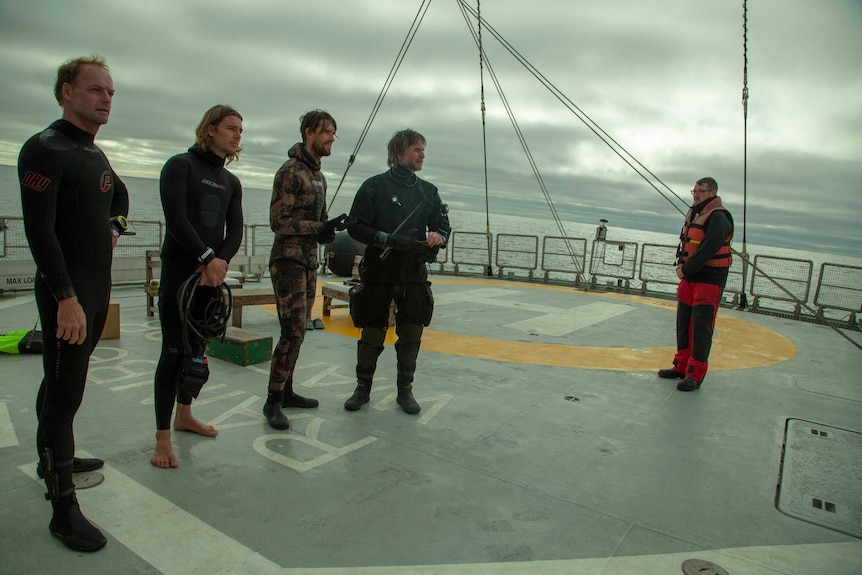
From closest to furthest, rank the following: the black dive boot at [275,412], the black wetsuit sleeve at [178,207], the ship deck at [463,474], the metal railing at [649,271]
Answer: the ship deck at [463,474]
the black wetsuit sleeve at [178,207]
the black dive boot at [275,412]
the metal railing at [649,271]

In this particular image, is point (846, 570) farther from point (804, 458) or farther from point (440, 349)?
point (440, 349)

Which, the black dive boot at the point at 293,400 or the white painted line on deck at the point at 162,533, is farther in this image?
the black dive boot at the point at 293,400

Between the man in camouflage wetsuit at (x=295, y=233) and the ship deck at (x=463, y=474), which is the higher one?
the man in camouflage wetsuit at (x=295, y=233)

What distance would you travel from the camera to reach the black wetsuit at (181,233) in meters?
2.91

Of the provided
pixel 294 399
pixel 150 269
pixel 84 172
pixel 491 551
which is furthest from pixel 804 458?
pixel 150 269

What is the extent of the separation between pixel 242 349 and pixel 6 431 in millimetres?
1954

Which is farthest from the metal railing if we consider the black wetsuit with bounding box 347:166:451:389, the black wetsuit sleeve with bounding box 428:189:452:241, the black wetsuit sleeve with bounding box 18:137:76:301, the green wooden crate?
the black wetsuit sleeve with bounding box 18:137:76:301

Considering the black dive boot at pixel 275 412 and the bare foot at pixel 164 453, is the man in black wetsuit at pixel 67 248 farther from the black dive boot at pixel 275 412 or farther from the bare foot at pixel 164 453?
the black dive boot at pixel 275 412

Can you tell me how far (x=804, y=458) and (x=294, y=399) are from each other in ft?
11.8

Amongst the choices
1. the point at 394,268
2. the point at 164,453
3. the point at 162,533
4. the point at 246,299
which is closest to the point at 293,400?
the point at 164,453

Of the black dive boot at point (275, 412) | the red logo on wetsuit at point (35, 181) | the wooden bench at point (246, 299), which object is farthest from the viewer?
the wooden bench at point (246, 299)

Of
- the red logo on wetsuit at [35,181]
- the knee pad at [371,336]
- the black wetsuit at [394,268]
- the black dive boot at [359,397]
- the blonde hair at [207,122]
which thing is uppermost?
the blonde hair at [207,122]

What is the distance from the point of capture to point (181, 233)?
9.49 feet

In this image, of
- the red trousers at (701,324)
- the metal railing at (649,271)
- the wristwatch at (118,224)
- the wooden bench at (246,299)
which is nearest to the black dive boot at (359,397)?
the wristwatch at (118,224)
